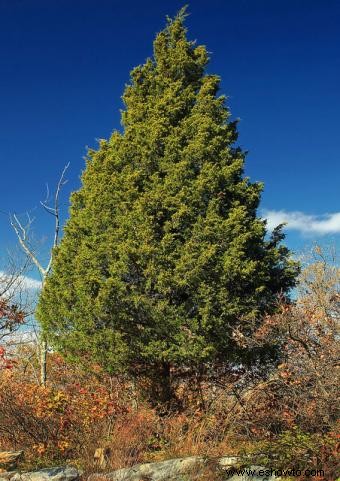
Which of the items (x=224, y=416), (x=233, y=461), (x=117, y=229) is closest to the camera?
(x=233, y=461)

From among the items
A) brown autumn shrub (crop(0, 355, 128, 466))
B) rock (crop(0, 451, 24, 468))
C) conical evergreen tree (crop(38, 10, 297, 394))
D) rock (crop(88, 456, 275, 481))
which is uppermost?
conical evergreen tree (crop(38, 10, 297, 394))

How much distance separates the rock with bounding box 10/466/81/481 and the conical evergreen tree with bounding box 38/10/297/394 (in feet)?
7.24

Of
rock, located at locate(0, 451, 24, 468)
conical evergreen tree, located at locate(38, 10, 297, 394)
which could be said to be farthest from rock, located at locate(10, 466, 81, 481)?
conical evergreen tree, located at locate(38, 10, 297, 394)

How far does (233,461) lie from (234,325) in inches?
94.1

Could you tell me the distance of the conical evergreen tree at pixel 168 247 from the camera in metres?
8.12

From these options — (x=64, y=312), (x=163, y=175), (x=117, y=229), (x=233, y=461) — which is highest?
(x=163, y=175)

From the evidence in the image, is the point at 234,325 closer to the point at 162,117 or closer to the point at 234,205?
the point at 234,205

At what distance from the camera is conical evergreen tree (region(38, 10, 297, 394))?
8.12 m

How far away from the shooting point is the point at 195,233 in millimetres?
8352

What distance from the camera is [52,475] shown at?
6.81m

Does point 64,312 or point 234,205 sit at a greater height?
point 234,205

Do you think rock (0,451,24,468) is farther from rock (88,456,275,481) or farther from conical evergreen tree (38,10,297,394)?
conical evergreen tree (38,10,297,394)

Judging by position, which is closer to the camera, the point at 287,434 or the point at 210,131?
the point at 287,434

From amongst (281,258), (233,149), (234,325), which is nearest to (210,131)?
(233,149)
